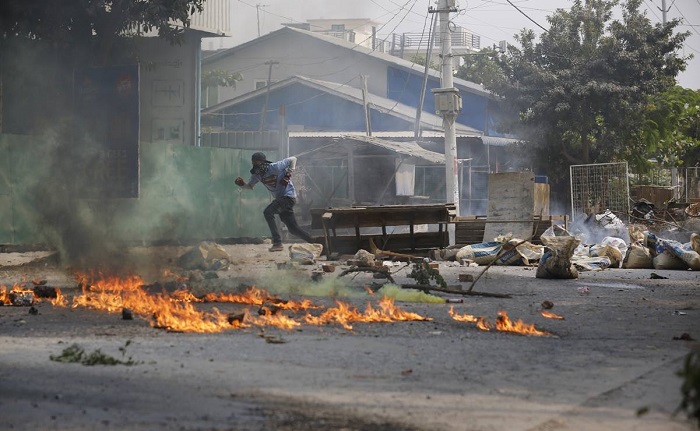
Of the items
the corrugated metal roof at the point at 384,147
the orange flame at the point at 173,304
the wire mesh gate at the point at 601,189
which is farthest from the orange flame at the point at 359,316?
the corrugated metal roof at the point at 384,147

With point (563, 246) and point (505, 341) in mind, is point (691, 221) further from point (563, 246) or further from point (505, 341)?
point (505, 341)

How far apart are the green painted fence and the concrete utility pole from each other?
4.46 meters

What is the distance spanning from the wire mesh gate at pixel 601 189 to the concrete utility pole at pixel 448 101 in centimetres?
295

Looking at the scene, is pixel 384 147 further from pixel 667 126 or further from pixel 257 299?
pixel 257 299

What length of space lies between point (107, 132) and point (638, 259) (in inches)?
359

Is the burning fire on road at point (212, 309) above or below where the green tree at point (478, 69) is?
below

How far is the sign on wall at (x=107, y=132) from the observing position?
14.6 metres

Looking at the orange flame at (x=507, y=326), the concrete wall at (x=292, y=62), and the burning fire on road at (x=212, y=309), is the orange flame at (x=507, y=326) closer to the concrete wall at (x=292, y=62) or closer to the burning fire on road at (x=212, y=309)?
the burning fire on road at (x=212, y=309)

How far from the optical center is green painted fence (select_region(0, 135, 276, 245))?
14.6 metres

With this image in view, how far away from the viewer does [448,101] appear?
76.3 feet

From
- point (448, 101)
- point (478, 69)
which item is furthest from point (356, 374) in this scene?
point (478, 69)

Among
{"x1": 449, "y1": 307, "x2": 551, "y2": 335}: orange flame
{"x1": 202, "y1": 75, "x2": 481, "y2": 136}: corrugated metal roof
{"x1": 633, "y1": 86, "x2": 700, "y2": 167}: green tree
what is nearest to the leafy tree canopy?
{"x1": 449, "y1": 307, "x2": 551, "y2": 335}: orange flame

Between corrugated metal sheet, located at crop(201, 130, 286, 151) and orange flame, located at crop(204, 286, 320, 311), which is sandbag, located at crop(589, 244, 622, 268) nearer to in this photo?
orange flame, located at crop(204, 286, 320, 311)

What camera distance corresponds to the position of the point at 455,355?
251 inches
